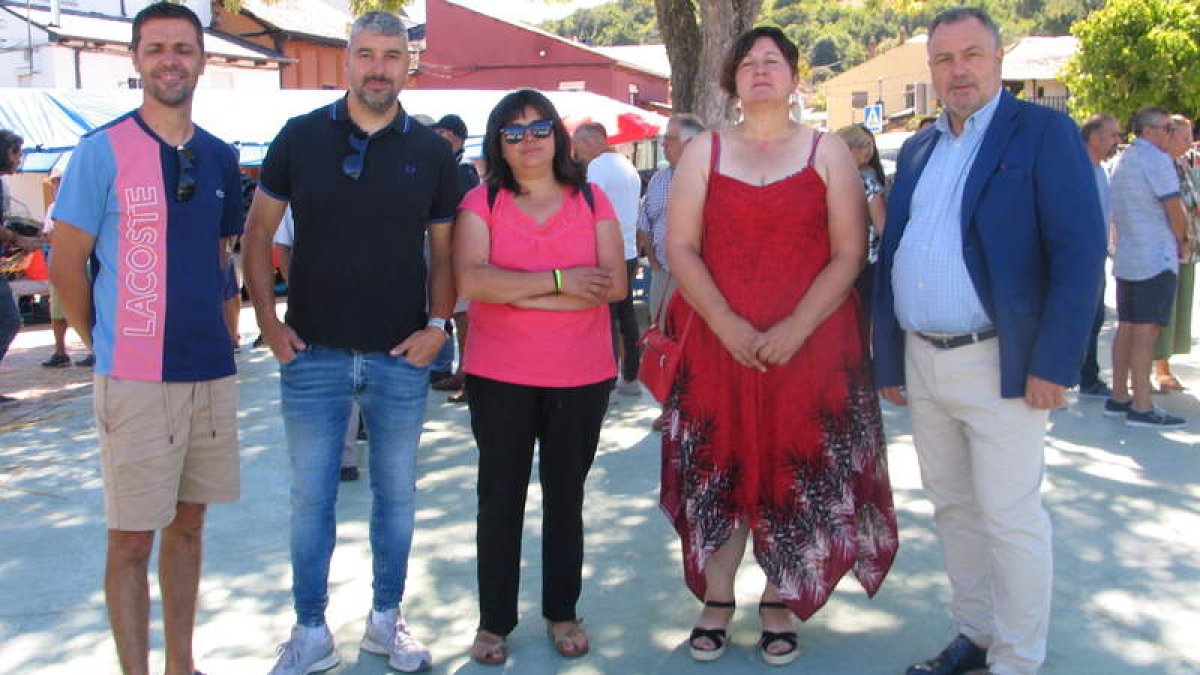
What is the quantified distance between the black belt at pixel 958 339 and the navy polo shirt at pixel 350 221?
5.43 feet

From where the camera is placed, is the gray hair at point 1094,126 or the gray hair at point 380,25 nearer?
the gray hair at point 380,25

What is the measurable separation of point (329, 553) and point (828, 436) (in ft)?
5.56

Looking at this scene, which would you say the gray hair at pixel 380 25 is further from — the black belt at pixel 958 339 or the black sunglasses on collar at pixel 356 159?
the black belt at pixel 958 339

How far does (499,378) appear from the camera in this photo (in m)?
3.78

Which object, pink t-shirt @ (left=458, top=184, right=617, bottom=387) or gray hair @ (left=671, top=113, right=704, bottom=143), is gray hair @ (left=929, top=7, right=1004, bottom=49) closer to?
pink t-shirt @ (left=458, top=184, right=617, bottom=387)

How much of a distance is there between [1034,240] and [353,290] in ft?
6.78

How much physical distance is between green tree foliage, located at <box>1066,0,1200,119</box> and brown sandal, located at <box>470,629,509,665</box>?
1120 inches

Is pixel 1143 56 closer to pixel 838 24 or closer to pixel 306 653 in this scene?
pixel 306 653

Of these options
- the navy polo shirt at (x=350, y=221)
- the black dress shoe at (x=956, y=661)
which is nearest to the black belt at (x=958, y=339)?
the black dress shoe at (x=956, y=661)

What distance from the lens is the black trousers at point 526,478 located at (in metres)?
3.83

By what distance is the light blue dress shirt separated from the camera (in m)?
3.44

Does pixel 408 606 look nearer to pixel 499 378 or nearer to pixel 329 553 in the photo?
pixel 329 553

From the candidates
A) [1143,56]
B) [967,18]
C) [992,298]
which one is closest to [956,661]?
[992,298]

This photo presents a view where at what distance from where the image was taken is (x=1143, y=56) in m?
28.5
